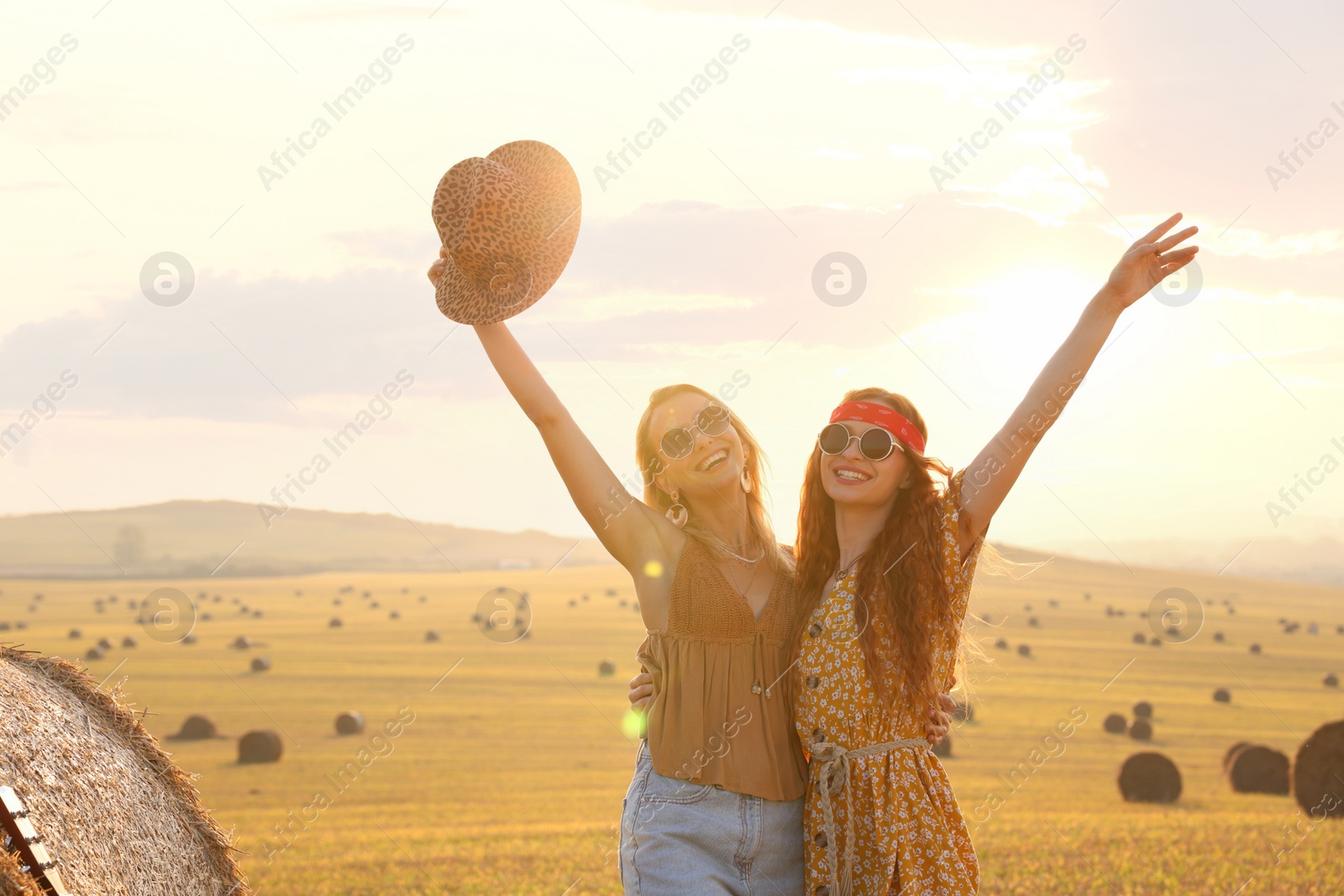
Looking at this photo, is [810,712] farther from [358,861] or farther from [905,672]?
[358,861]

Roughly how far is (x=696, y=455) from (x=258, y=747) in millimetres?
25933

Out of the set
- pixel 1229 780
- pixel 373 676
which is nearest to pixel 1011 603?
pixel 373 676

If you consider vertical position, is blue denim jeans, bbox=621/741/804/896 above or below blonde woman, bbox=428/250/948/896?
below

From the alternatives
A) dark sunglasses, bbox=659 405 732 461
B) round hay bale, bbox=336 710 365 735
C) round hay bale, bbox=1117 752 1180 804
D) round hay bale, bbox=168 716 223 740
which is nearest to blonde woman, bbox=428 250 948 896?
dark sunglasses, bbox=659 405 732 461

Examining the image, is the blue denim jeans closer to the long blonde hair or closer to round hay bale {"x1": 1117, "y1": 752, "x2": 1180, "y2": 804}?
the long blonde hair

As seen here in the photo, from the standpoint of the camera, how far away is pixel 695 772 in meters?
4.15

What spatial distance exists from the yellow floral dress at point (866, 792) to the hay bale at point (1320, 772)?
18.2 metres


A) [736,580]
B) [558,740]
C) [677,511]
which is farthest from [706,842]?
[558,740]

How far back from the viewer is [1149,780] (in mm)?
22375

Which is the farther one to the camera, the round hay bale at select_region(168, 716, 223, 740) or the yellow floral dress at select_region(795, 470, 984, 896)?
the round hay bale at select_region(168, 716, 223, 740)

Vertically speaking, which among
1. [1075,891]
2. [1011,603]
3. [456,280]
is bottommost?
[1075,891]

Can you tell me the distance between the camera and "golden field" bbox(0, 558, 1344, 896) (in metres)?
15.1

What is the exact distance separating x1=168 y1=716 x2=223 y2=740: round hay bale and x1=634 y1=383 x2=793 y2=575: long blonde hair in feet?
96.3

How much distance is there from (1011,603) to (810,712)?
8724cm
